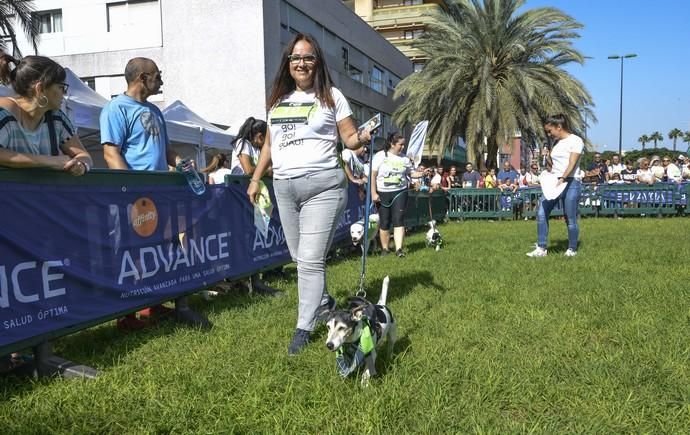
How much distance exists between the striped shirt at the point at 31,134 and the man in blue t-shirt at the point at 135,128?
37 centimetres

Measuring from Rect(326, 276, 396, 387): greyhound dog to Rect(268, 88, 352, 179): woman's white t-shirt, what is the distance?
98cm

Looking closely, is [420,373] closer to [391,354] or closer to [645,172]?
[391,354]

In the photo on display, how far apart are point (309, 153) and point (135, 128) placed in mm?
1550

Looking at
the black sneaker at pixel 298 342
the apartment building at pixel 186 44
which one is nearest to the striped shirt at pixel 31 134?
the black sneaker at pixel 298 342

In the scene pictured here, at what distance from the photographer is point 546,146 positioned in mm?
23125

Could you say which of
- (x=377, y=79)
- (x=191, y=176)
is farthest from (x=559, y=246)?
(x=377, y=79)

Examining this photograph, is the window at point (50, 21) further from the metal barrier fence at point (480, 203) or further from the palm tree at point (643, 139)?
the palm tree at point (643, 139)

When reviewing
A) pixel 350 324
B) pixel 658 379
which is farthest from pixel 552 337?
pixel 350 324

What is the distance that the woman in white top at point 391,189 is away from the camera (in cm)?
796

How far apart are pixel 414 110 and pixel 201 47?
986 cm

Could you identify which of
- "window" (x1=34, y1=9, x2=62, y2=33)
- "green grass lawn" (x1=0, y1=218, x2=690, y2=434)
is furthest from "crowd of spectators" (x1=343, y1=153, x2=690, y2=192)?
"window" (x1=34, y1=9, x2=62, y2=33)

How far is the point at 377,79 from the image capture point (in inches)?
1345

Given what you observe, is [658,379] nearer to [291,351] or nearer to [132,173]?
[291,351]

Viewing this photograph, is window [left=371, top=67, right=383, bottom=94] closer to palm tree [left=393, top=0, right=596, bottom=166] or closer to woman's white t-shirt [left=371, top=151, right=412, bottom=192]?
palm tree [left=393, top=0, right=596, bottom=166]
